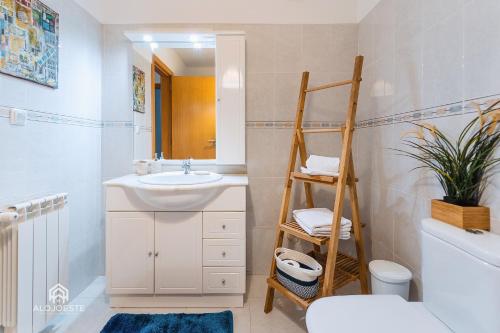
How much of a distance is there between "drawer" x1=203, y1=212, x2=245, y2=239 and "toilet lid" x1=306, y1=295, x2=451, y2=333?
0.68 m

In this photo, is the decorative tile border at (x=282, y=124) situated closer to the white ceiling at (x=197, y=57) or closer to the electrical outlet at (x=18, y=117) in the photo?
the white ceiling at (x=197, y=57)

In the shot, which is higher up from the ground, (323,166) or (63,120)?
(63,120)

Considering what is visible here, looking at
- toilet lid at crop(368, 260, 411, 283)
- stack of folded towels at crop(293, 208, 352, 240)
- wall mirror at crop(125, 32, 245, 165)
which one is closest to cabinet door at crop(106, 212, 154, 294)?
wall mirror at crop(125, 32, 245, 165)

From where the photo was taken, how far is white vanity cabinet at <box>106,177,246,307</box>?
1.52 m

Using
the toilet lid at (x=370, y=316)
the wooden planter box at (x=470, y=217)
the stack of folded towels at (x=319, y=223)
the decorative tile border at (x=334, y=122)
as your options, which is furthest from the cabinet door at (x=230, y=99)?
the wooden planter box at (x=470, y=217)

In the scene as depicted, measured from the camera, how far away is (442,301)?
34.4 inches

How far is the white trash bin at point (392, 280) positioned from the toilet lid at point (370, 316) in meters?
0.23

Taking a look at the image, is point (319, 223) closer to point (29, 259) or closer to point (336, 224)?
point (336, 224)

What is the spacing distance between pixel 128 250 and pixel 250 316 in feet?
2.69

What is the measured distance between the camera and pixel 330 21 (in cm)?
185

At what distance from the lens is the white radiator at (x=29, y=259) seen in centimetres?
108

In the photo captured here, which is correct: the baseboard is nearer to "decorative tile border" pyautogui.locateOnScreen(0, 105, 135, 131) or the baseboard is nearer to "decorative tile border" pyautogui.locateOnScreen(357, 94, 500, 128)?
"decorative tile border" pyautogui.locateOnScreen(0, 105, 135, 131)

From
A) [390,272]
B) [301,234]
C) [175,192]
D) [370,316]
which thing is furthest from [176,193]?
[390,272]

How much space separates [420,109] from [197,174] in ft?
4.41
